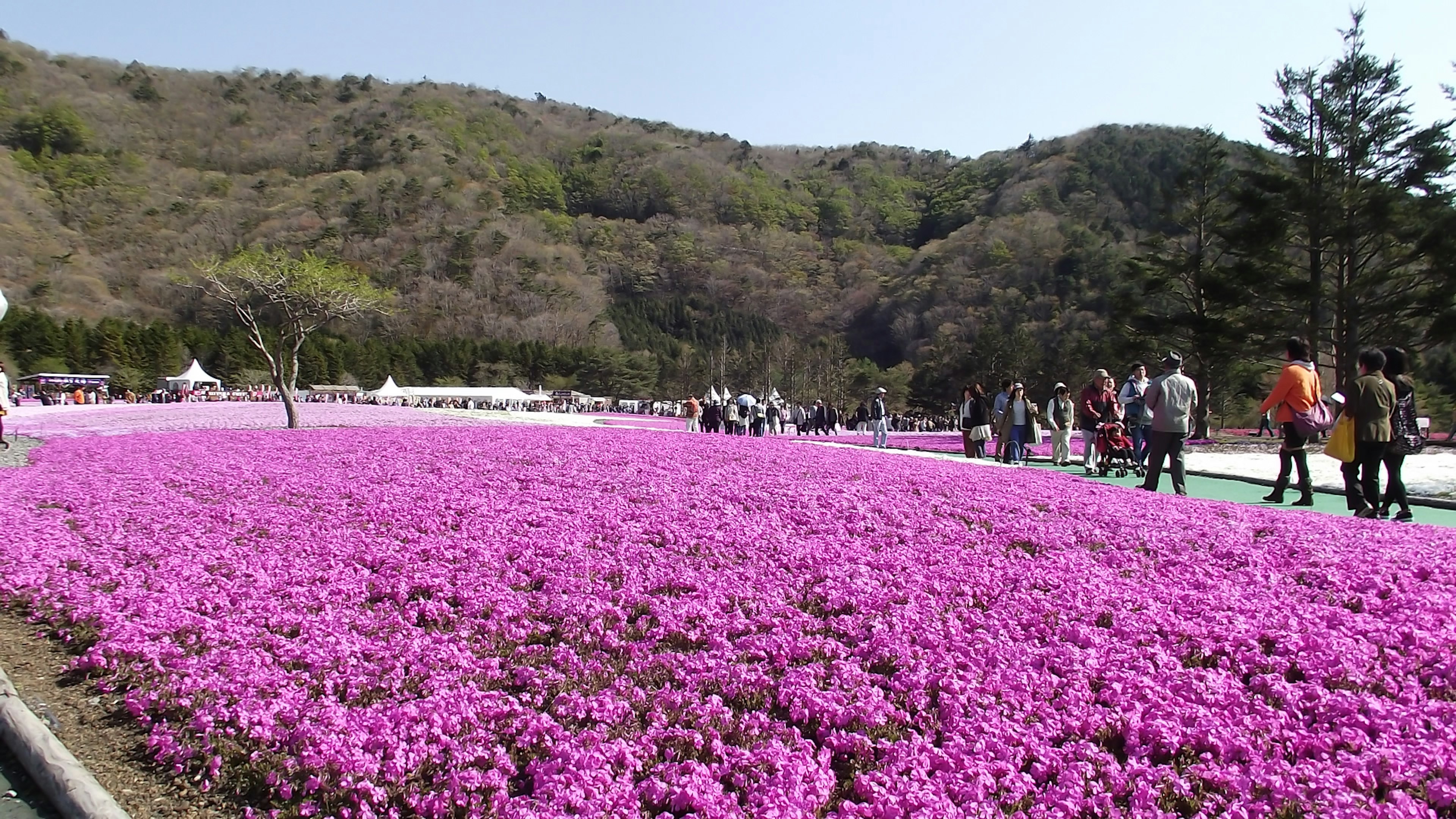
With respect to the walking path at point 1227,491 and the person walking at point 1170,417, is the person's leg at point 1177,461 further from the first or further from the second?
the walking path at point 1227,491

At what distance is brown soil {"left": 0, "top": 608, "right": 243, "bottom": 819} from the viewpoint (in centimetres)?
363

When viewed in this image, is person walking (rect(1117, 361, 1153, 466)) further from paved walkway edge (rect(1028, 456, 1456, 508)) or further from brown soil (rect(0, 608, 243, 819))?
brown soil (rect(0, 608, 243, 819))

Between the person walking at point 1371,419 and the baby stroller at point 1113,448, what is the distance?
5.50 meters

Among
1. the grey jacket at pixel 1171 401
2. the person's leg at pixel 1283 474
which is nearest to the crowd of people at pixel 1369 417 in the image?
the person's leg at pixel 1283 474

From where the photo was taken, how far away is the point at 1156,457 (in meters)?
11.1

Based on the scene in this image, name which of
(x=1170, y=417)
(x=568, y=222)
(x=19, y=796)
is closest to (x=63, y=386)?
(x=19, y=796)

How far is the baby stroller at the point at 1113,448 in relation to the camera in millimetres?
14383

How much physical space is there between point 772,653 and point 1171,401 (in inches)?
315

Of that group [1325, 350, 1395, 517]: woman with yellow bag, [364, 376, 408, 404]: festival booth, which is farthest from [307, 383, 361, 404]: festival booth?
[1325, 350, 1395, 517]: woman with yellow bag

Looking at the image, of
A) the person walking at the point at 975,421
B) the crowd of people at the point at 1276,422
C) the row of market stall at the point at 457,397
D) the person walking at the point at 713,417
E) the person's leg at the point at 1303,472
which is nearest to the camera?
the crowd of people at the point at 1276,422

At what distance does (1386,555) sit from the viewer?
6031mm

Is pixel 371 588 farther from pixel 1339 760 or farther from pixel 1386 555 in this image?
pixel 1386 555

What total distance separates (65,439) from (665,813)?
21.9m

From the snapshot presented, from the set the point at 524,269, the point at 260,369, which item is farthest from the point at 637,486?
the point at 524,269
